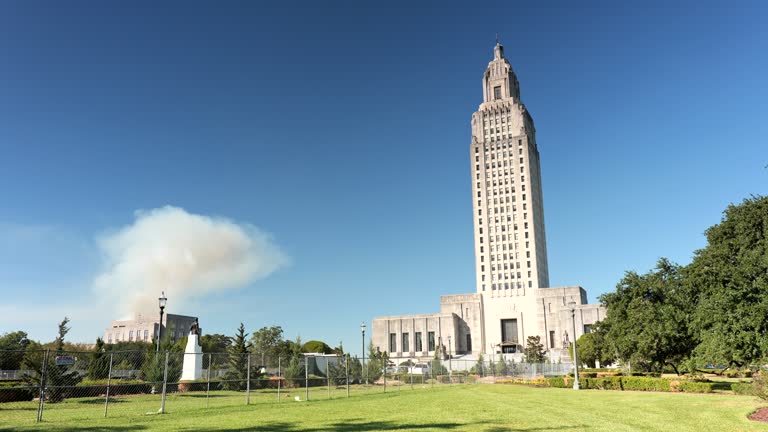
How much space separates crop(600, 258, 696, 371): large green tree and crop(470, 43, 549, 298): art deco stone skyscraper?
77.1m

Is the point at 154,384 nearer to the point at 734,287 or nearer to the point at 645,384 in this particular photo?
the point at 645,384

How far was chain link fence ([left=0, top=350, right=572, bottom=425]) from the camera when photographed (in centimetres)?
2316

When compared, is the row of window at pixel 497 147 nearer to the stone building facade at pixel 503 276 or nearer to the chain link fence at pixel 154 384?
the stone building facade at pixel 503 276

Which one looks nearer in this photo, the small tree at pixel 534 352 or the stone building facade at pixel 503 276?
the small tree at pixel 534 352

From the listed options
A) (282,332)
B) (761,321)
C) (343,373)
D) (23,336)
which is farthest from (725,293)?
(23,336)

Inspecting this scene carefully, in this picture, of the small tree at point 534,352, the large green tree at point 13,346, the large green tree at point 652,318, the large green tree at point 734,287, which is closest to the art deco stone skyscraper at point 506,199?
the small tree at point 534,352

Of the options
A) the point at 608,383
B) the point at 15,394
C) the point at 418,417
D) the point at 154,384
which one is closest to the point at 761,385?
the point at 418,417

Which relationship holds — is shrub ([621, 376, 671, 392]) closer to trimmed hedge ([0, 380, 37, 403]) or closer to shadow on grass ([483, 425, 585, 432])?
shadow on grass ([483, 425, 585, 432])

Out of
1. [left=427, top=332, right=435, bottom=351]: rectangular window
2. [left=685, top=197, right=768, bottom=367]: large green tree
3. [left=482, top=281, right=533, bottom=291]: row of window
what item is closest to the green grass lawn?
[left=685, top=197, right=768, bottom=367]: large green tree

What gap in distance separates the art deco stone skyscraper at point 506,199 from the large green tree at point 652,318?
7712 cm

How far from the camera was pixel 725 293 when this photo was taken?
91.0 feet

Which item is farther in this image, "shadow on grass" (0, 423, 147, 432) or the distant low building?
the distant low building

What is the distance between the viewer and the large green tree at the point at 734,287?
25688mm

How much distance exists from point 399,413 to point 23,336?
381 feet
